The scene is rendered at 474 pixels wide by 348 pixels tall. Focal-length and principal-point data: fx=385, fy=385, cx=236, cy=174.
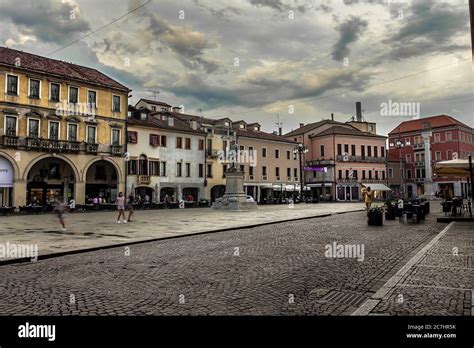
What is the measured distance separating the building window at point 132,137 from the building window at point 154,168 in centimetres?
321

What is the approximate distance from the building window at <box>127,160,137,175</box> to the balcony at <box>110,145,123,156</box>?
5.39ft

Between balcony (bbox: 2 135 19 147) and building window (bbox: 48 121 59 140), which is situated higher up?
building window (bbox: 48 121 59 140)

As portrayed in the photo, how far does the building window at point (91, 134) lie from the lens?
39.2 metres

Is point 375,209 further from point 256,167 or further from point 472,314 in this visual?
point 256,167

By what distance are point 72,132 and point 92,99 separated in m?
4.27

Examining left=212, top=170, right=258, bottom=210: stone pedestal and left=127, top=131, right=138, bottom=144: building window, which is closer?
left=212, top=170, right=258, bottom=210: stone pedestal

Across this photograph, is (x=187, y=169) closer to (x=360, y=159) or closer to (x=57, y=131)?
(x=57, y=131)

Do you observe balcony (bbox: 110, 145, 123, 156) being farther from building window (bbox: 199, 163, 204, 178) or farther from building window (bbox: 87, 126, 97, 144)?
building window (bbox: 199, 163, 204, 178)

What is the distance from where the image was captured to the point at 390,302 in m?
5.45

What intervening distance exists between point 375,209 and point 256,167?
131 feet

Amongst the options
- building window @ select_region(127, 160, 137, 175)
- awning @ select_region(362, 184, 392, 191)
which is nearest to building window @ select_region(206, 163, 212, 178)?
building window @ select_region(127, 160, 137, 175)

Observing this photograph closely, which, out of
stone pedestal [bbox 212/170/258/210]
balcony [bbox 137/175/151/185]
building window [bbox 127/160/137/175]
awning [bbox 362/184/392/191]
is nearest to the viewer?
stone pedestal [bbox 212/170/258/210]

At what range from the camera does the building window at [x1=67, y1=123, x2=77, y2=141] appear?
123 feet
